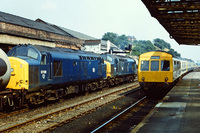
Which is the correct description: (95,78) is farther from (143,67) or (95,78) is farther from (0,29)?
(0,29)

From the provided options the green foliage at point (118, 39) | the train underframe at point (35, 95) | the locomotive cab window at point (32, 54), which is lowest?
the train underframe at point (35, 95)

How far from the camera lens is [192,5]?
435 inches

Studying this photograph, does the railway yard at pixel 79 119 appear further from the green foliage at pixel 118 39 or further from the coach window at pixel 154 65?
the green foliage at pixel 118 39

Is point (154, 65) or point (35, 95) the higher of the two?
point (154, 65)

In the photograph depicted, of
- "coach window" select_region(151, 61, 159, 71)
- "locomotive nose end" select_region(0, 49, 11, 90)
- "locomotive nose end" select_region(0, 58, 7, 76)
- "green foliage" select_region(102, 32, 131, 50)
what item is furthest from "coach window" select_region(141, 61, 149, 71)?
"green foliage" select_region(102, 32, 131, 50)

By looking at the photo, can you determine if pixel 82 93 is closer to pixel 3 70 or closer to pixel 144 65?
pixel 144 65

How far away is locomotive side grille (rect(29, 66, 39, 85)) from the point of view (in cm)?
1231

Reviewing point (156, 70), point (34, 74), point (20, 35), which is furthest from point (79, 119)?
point (20, 35)

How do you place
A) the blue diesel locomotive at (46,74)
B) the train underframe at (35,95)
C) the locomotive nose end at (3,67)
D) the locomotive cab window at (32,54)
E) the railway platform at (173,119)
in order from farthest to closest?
the locomotive cab window at (32,54) < the blue diesel locomotive at (46,74) < the train underframe at (35,95) < the locomotive nose end at (3,67) < the railway platform at (173,119)

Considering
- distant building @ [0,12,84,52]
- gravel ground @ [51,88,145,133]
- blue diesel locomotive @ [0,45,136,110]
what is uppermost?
distant building @ [0,12,84,52]

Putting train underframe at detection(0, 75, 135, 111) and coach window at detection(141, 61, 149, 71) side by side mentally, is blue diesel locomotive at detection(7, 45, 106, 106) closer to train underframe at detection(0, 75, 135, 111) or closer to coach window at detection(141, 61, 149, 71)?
train underframe at detection(0, 75, 135, 111)

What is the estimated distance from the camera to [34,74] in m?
12.6

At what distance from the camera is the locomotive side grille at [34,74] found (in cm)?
1231

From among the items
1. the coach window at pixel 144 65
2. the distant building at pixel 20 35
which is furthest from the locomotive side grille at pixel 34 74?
the distant building at pixel 20 35
